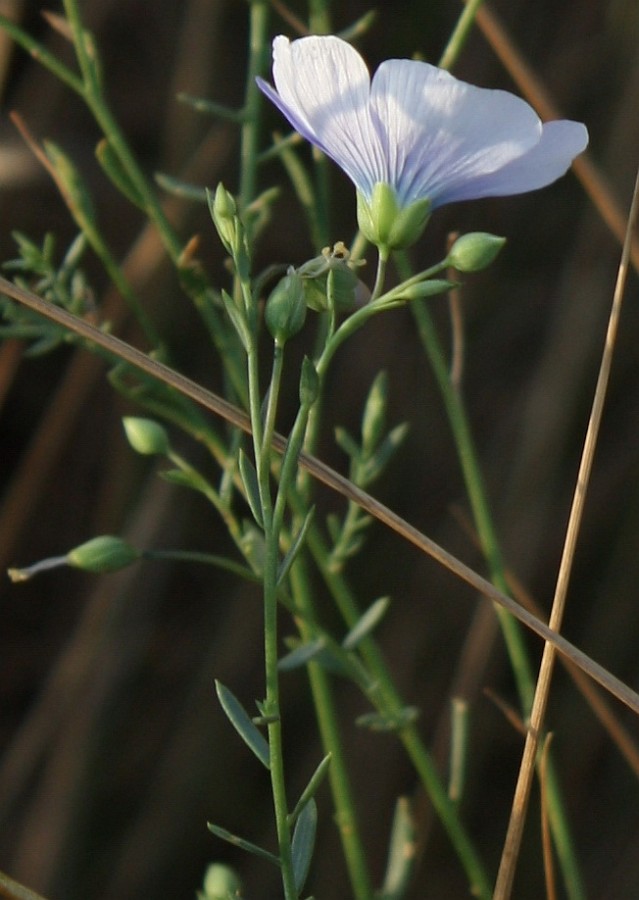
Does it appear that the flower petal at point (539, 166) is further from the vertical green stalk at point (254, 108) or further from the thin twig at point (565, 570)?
the vertical green stalk at point (254, 108)

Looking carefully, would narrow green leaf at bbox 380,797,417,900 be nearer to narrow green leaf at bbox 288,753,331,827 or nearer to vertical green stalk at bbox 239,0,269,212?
narrow green leaf at bbox 288,753,331,827

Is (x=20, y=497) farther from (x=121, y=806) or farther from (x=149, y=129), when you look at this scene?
(x=149, y=129)

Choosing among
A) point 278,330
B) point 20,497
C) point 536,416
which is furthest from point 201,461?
point 278,330

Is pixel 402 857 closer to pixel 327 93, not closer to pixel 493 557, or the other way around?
pixel 493 557

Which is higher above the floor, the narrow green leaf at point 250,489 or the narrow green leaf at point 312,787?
the narrow green leaf at point 250,489

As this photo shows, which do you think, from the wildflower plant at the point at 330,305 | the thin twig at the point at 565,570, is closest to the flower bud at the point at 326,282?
the wildflower plant at the point at 330,305

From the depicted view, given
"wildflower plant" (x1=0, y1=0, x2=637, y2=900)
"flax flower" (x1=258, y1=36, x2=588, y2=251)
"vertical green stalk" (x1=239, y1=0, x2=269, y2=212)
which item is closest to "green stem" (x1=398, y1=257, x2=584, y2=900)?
"wildflower plant" (x1=0, y1=0, x2=637, y2=900)

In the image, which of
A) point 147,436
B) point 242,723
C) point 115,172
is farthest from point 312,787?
point 115,172
